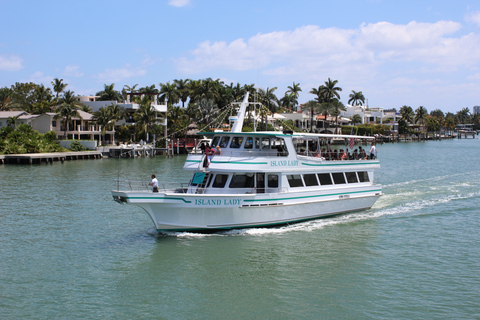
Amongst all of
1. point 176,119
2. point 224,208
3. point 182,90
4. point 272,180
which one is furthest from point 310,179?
point 182,90

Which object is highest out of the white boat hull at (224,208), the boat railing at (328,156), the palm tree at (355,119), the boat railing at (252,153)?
the palm tree at (355,119)

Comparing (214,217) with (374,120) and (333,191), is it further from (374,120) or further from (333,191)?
(374,120)

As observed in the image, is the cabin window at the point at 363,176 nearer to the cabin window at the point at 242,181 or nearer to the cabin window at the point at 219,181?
the cabin window at the point at 242,181

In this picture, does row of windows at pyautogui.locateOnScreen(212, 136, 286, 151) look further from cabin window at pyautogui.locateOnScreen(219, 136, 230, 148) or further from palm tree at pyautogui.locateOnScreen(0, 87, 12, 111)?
palm tree at pyautogui.locateOnScreen(0, 87, 12, 111)

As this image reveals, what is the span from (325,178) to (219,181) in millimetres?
5979

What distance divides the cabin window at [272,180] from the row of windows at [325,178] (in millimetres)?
686

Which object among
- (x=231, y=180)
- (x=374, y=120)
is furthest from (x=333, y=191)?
(x=374, y=120)

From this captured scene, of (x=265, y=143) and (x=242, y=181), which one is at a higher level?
(x=265, y=143)

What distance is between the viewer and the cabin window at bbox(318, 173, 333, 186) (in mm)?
23219

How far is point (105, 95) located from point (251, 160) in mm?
86204

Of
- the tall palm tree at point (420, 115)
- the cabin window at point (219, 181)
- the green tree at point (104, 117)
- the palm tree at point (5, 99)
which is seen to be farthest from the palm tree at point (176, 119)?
the tall palm tree at point (420, 115)

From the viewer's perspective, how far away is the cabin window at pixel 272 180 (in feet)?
70.3

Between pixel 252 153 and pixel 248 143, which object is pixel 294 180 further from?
pixel 248 143

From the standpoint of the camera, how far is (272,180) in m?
21.5
